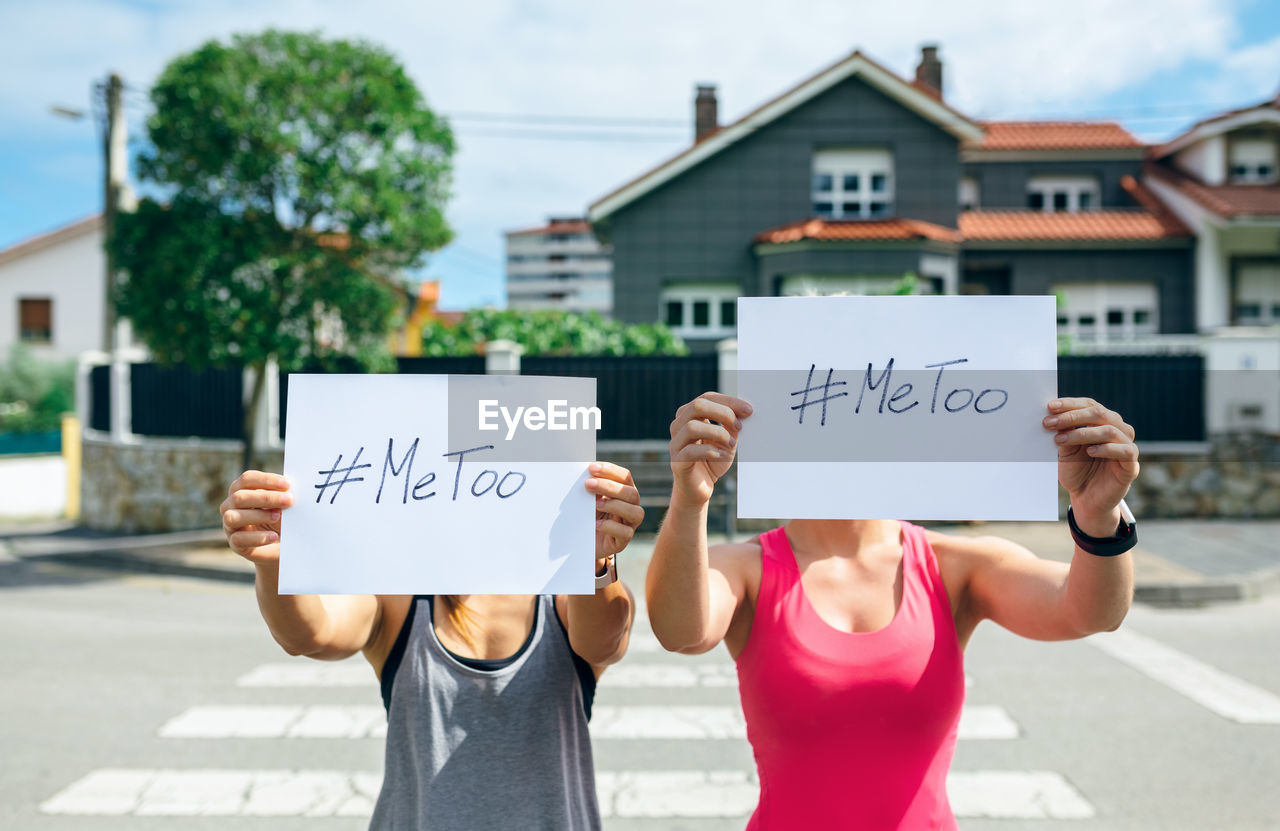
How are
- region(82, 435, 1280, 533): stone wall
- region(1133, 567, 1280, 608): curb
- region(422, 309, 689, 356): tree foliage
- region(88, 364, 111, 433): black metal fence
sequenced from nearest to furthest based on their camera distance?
region(1133, 567, 1280, 608): curb < region(82, 435, 1280, 533): stone wall < region(88, 364, 111, 433): black metal fence < region(422, 309, 689, 356): tree foliage

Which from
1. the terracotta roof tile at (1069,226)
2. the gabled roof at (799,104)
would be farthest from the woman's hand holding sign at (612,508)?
the terracotta roof tile at (1069,226)

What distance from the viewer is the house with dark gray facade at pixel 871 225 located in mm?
19750

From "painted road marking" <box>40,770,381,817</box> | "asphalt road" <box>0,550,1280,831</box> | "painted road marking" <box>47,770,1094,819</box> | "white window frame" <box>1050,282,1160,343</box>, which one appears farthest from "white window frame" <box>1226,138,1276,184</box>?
"painted road marking" <box>40,770,381,817</box>

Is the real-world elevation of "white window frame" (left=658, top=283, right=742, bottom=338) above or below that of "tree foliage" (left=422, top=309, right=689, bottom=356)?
above

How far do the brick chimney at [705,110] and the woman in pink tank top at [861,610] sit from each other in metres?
23.2

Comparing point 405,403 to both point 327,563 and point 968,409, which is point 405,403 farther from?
point 968,409

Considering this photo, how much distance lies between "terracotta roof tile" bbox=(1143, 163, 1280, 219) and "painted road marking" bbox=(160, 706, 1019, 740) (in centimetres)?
1950

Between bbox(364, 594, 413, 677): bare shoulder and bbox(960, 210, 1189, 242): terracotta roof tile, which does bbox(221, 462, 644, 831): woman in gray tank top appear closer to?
bbox(364, 594, 413, 677): bare shoulder

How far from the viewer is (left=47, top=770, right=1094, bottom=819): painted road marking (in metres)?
4.21

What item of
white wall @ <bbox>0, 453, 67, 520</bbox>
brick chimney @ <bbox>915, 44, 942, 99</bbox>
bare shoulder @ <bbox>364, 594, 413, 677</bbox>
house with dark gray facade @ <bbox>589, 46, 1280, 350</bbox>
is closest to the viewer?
bare shoulder @ <bbox>364, 594, 413, 677</bbox>

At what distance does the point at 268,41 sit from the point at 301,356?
3847 millimetres

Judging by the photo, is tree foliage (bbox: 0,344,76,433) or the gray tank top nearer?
the gray tank top

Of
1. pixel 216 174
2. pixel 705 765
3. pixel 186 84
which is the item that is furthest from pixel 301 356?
pixel 705 765

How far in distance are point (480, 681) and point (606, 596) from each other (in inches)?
13.6
